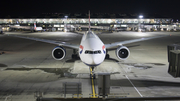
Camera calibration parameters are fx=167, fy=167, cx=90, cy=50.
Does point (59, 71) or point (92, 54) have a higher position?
point (92, 54)

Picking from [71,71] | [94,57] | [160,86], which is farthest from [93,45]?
[160,86]

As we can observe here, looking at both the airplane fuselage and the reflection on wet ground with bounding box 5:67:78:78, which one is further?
the reflection on wet ground with bounding box 5:67:78:78

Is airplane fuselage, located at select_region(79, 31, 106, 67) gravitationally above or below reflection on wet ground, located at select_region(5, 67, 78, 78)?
above

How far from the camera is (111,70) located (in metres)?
17.0

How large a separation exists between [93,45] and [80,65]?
4973 millimetres

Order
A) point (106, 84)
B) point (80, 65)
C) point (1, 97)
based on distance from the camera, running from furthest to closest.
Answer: point (80, 65) < point (1, 97) < point (106, 84)

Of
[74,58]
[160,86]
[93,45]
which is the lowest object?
[160,86]

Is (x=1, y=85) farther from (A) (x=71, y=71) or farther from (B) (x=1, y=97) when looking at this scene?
(A) (x=71, y=71)

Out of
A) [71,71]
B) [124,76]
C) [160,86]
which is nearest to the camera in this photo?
[160,86]

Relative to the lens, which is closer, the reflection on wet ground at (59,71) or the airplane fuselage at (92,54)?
the airplane fuselage at (92,54)

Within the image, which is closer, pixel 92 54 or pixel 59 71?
pixel 92 54

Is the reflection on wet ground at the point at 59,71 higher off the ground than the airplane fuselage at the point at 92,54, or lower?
lower

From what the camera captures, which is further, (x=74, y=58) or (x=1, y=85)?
(x=74, y=58)

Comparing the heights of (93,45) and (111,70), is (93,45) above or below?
above
